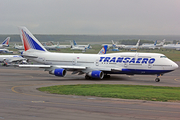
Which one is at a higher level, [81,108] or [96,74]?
[81,108]

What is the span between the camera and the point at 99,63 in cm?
4694

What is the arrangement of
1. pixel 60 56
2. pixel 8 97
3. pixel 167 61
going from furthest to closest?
pixel 60 56 → pixel 167 61 → pixel 8 97

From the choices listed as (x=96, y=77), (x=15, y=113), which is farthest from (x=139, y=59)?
(x=15, y=113)

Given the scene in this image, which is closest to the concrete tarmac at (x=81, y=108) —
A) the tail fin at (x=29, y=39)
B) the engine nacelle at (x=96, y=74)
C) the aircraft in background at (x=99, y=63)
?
the engine nacelle at (x=96, y=74)

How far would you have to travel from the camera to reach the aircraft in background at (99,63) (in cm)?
4306

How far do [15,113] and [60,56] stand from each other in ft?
103

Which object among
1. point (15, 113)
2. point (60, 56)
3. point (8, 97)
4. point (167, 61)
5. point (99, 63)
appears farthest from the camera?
point (60, 56)

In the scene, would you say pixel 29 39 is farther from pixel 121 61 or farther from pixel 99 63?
pixel 121 61

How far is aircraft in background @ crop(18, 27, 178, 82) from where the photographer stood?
141ft

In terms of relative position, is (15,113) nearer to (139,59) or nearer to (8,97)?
(8,97)

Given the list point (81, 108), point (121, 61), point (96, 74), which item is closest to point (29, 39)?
point (96, 74)

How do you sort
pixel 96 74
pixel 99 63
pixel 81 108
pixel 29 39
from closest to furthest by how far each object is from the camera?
pixel 81 108 < pixel 96 74 < pixel 99 63 < pixel 29 39

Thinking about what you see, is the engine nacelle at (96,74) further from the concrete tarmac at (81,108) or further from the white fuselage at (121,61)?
the concrete tarmac at (81,108)

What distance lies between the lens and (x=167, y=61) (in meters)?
42.6
